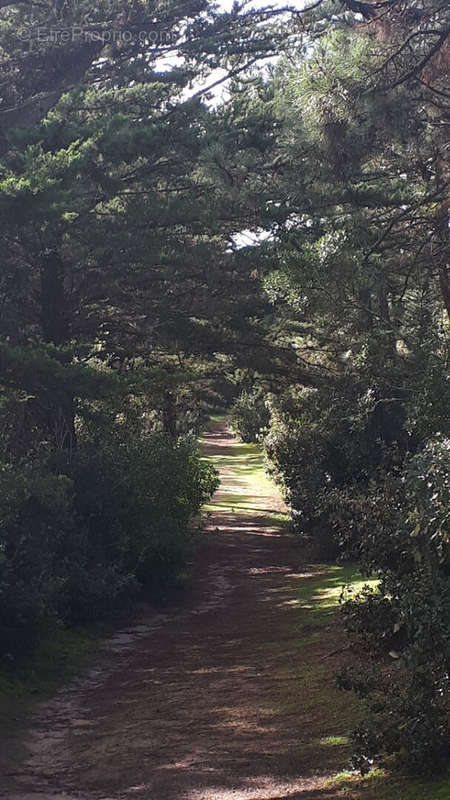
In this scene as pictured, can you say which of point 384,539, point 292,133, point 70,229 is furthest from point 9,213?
point 384,539

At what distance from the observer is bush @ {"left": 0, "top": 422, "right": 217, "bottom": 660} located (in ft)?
39.4

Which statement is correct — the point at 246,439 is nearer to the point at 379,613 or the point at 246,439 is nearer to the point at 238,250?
the point at 238,250

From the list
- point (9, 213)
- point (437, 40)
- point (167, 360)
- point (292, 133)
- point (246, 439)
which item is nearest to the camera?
point (437, 40)

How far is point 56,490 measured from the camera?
45.1ft

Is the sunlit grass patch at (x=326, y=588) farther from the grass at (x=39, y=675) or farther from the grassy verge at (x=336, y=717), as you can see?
the grass at (x=39, y=675)

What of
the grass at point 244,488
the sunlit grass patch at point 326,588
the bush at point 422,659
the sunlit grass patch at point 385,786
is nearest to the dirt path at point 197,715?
the sunlit grass patch at point 385,786

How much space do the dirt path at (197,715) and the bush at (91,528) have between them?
2.88 feet

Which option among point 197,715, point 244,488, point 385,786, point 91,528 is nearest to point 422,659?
point 385,786

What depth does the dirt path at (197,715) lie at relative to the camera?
7719 mm

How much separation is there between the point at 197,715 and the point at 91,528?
591 cm

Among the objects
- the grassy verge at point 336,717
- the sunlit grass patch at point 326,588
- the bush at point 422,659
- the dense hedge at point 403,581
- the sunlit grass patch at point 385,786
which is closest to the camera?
the sunlit grass patch at point 385,786

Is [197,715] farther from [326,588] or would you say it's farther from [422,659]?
[326,588]

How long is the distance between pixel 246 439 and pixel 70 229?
33051mm

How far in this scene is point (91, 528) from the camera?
15.3 meters
